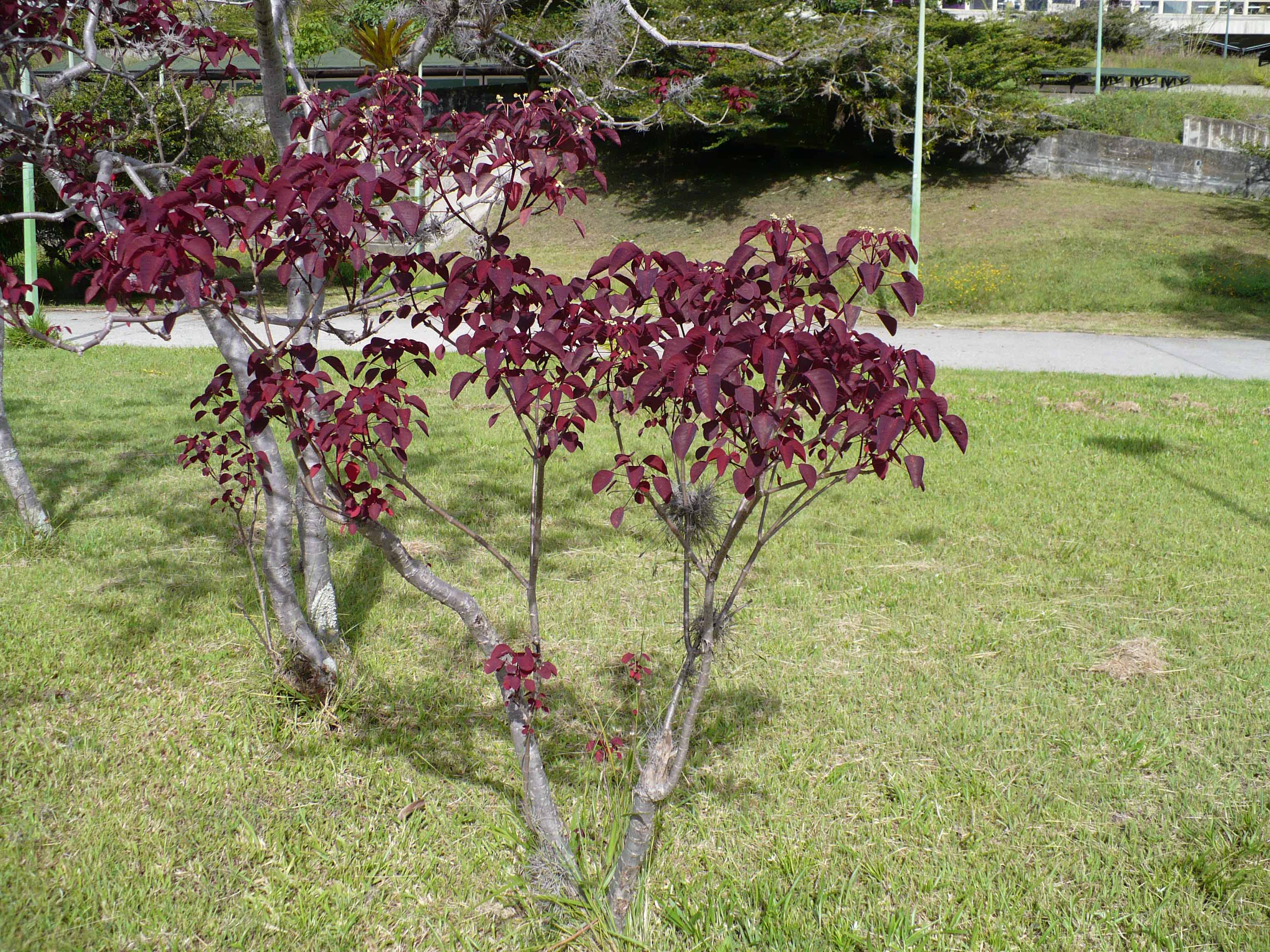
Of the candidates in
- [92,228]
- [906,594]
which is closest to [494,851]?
[906,594]

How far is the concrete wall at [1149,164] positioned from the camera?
20062 mm

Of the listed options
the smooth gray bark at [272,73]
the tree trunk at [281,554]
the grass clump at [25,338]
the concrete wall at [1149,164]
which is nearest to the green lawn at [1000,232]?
the concrete wall at [1149,164]

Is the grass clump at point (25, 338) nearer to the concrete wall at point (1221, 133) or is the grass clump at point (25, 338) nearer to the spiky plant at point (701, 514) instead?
the spiky plant at point (701, 514)

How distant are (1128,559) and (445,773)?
3619mm

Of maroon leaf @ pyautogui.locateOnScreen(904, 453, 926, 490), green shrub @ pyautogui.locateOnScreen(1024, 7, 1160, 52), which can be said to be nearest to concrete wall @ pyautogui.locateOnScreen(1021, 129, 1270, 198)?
green shrub @ pyautogui.locateOnScreen(1024, 7, 1160, 52)

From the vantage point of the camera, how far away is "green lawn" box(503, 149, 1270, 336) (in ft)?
50.1

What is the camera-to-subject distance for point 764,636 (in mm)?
4246

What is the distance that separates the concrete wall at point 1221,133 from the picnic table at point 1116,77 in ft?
23.4

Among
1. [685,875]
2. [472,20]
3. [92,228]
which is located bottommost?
[685,875]

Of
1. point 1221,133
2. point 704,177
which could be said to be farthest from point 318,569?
point 1221,133

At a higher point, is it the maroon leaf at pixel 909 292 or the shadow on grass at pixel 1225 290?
the maroon leaf at pixel 909 292

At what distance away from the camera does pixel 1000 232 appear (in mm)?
18625

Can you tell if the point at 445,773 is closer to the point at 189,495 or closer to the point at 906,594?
the point at 906,594

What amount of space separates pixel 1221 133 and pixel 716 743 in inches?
959
